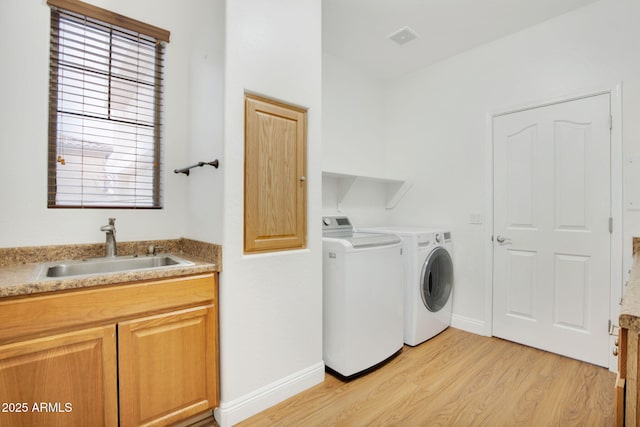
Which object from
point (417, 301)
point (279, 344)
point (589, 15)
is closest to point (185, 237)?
point (279, 344)

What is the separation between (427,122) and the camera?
3.17 m

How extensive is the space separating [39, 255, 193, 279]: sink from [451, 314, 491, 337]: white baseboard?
99.9 inches

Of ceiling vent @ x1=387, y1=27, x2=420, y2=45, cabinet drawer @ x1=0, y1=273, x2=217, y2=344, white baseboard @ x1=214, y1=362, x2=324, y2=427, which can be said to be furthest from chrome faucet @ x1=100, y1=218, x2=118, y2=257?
ceiling vent @ x1=387, y1=27, x2=420, y2=45

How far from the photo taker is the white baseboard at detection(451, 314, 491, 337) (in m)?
2.73

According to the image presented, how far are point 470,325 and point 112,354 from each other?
2809 mm

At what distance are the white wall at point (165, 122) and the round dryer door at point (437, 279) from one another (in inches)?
70.6

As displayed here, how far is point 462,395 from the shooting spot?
1.86 m

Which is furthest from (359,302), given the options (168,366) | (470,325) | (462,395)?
(470,325)

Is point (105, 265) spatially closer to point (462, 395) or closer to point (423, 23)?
point (462, 395)

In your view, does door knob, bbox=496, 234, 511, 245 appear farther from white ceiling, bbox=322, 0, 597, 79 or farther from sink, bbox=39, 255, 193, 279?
sink, bbox=39, 255, 193, 279

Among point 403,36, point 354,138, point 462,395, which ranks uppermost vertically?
point 403,36

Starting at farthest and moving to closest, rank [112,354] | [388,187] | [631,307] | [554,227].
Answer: [388,187], [554,227], [112,354], [631,307]

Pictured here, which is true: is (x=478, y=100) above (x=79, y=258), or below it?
above

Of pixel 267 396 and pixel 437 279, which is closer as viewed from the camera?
pixel 267 396
